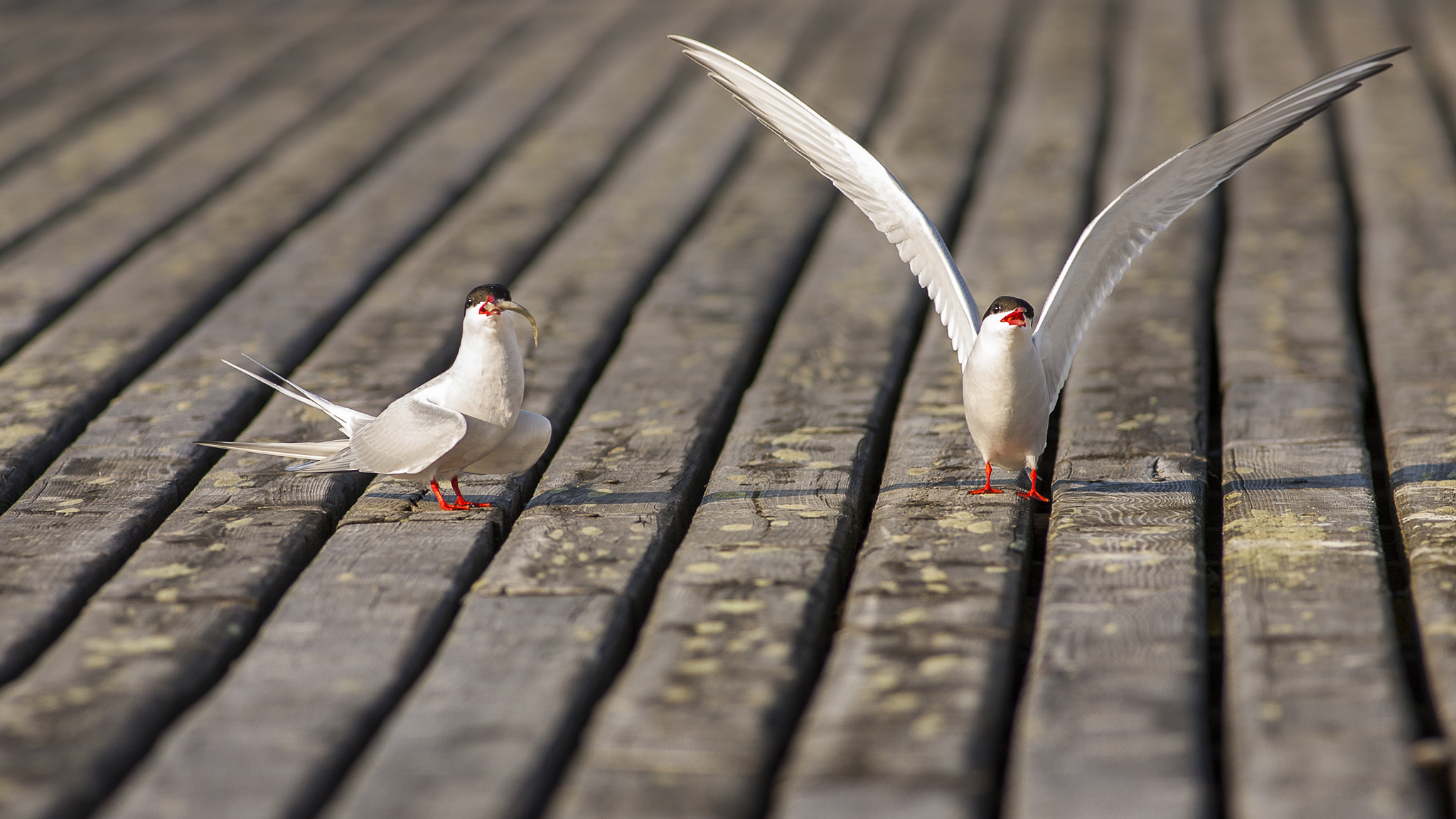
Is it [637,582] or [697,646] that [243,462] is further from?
[697,646]

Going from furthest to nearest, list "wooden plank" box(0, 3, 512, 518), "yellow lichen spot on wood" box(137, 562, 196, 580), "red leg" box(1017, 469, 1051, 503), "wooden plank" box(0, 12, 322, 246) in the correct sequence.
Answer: "wooden plank" box(0, 12, 322, 246)
"wooden plank" box(0, 3, 512, 518)
"red leg" box(1017, 469, 1051, 503)
"yellow lichen spot on wood" box(137, 562, 196, 580)

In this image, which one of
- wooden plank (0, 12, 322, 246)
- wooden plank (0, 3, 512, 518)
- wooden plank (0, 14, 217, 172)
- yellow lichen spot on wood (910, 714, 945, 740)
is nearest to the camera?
yellow lichen spot on wood (910, 714, 945, 740)

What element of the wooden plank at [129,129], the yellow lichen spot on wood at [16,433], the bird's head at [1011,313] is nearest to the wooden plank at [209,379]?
the yellow lichen spot on wood at [16,433]

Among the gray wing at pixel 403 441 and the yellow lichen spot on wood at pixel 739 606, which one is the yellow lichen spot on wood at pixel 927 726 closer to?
the yellow lichen spot on wood at pixel 739 606

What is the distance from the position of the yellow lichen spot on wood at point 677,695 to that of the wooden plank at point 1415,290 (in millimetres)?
1079

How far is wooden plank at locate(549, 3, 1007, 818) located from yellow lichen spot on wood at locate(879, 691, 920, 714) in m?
0.15

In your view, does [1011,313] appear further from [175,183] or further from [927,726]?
[175,183]

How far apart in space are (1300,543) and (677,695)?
1306 mm

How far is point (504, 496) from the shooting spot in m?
3.06

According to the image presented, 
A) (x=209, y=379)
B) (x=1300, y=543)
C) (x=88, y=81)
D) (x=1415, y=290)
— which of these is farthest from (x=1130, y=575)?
(x=88, y=81)

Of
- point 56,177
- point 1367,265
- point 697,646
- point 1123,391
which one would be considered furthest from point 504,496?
point 56,177

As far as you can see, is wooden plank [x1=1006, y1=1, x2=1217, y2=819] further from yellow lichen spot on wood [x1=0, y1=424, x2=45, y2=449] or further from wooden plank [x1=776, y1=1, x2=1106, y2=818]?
yellow lichen spot on wood [x1=0, y1=424, x2=45, y2=449]

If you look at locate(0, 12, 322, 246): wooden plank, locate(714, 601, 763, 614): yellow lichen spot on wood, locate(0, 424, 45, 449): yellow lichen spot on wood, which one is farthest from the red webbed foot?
locate(0, 12, 322, 246): wooden plank

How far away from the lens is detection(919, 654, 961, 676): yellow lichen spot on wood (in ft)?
7.22
